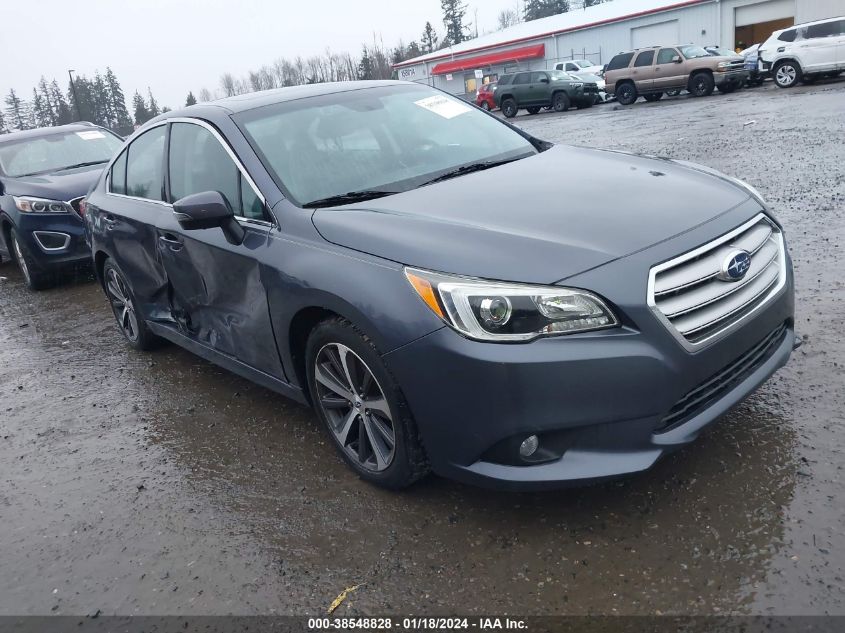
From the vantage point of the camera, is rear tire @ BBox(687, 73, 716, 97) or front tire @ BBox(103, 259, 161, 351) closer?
front tire @ BBox(103, 259, 161, 351)

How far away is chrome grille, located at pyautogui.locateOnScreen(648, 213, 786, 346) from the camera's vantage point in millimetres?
2535

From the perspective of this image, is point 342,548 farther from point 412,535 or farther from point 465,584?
point 465,584

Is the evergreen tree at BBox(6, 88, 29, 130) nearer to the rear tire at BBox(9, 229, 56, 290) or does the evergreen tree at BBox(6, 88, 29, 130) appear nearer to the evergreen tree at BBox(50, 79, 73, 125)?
the evergreen tree at BBox(50, 79, 73, 125)

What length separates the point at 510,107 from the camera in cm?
2920

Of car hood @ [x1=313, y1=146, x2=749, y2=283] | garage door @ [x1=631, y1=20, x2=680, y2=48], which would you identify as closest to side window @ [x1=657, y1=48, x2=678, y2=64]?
garage door @ [x1=631, y1=20, x2=680, y2=48]

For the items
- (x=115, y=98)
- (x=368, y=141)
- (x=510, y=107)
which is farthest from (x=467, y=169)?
→ (x=115, y=98)

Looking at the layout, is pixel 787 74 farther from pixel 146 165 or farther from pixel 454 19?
pixel 454 19

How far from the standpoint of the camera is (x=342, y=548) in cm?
284

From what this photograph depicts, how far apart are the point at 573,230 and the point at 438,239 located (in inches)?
19.8

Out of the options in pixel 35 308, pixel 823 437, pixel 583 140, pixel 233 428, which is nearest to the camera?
pixel 823 437

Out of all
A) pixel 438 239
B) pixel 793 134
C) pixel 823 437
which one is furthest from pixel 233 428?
pixel 793 134

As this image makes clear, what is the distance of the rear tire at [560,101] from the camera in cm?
2741

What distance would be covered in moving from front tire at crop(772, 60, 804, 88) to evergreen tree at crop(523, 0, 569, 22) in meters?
72.4

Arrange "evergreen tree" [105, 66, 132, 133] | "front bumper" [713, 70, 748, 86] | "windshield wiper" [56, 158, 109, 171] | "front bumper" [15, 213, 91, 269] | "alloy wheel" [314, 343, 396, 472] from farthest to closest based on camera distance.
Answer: "evergreen tree" [105, 66, 132, 133]
"front bumper" [713, 70, 748, 86]
"windshield wiper" [56, 158, 109, 171]
"front bumper" [15, 213, 91, 269]
"alloy wheel" [314, 343, 396, 472]
